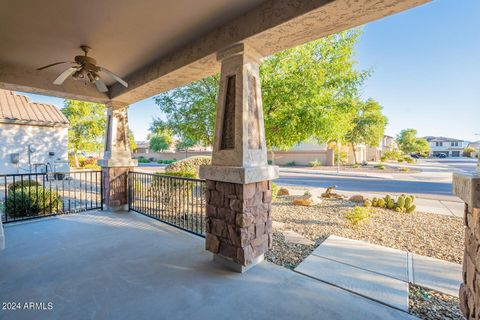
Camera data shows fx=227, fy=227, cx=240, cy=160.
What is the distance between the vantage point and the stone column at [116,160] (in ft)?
16.3

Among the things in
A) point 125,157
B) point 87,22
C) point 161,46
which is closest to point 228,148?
point 161,46

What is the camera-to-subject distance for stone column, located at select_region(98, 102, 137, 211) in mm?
4977

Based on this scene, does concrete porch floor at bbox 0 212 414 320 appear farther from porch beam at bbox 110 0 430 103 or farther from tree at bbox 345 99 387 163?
tree at bbox 345 99 387 163

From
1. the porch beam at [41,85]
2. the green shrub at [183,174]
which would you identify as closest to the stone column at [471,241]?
the green shrub at [183,174]

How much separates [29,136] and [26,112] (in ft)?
4.12

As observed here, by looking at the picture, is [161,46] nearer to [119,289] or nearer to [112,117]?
[112,117]

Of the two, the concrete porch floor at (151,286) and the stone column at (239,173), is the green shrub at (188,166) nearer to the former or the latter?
the concrete porch floor at (151,286)

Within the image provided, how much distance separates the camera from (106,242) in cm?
336

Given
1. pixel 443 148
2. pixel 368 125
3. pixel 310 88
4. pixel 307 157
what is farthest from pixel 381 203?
pixel 443 148

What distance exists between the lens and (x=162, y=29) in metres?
2.67

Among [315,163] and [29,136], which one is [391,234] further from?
[315,163]

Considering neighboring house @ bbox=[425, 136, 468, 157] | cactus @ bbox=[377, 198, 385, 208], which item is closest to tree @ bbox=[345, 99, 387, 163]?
cactus @ bbox=[377, 198, 385, 208]

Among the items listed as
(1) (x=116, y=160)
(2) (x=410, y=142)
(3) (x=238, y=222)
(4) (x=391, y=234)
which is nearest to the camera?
(3) (x=238, y=222)

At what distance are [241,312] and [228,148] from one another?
1607mm
